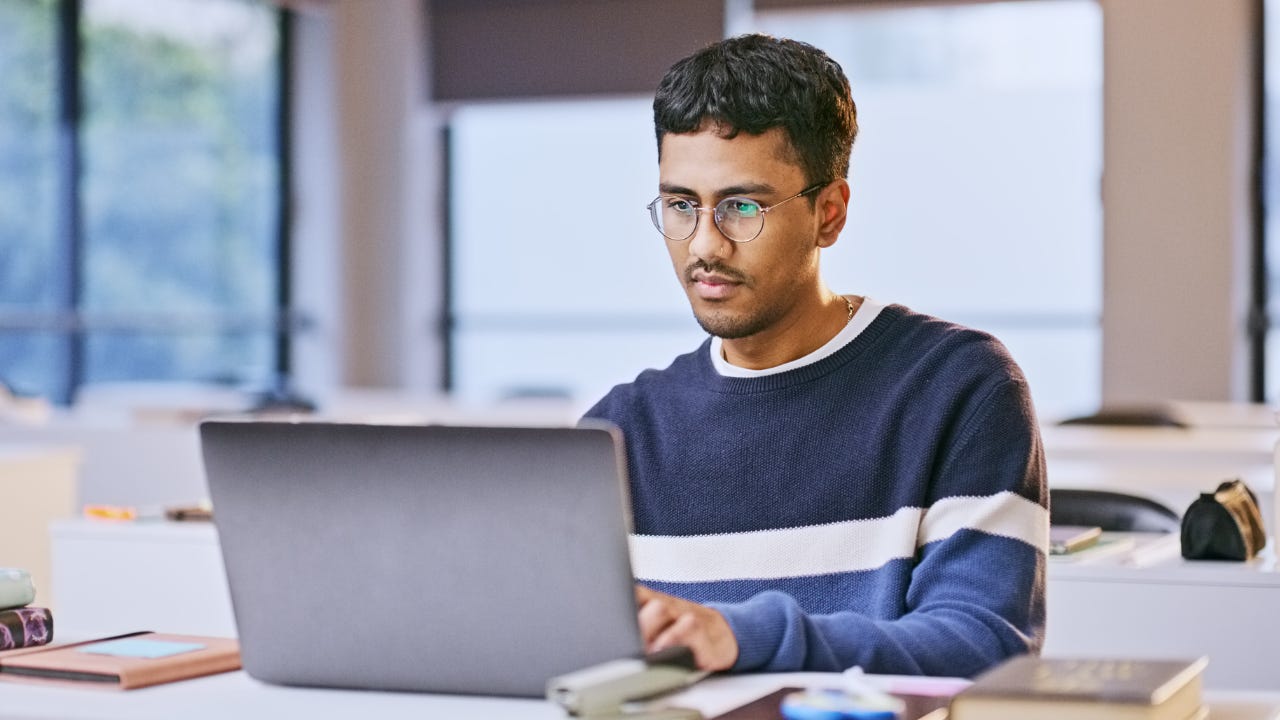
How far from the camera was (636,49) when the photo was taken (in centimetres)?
743

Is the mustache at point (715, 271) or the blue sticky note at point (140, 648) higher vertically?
the mustache at point (715, 271)

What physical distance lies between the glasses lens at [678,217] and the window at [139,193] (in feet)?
18.5

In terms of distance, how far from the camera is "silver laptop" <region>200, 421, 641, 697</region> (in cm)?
115

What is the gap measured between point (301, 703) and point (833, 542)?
25.4 inches

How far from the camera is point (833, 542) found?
5.52ft

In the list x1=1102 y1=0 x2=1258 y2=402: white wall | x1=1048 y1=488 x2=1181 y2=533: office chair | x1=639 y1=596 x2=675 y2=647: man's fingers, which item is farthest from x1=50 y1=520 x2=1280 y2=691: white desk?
x1=1102 y1=0 x2=1258 y2=402: white wall

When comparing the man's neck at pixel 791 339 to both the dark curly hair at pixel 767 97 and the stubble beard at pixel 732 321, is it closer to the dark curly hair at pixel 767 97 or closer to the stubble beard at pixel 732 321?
the stubble beard at pixel 732 321

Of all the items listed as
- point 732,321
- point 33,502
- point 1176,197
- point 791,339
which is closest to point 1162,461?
point 791,339

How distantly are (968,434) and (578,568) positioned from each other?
2.00 feet

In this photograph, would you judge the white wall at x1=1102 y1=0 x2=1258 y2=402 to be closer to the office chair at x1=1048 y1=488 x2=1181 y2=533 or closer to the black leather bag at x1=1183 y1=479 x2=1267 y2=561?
the office chair at x1=1048 y1=488 x2=1181 y2=533

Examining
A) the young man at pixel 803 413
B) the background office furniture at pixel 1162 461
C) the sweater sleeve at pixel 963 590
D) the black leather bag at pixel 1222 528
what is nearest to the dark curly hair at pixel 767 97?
the young man at pixel 803 413

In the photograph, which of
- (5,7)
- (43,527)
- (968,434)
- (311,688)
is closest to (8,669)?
(311,688)

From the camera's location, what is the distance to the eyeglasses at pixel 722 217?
5.42 ft

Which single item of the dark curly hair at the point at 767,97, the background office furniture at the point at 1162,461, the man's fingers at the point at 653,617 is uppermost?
the dark curly hair at the point at 767,97
